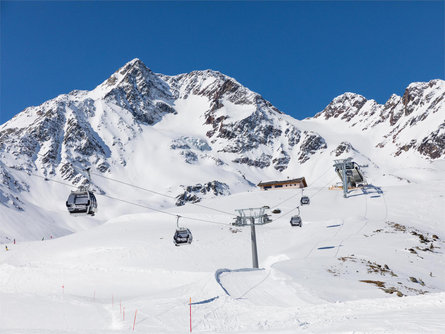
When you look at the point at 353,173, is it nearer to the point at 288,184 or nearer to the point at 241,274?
the point at 288,184

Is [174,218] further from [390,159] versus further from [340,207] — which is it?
[390,159]

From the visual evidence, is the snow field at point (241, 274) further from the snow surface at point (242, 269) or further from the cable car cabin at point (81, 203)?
the cable car cabin at point (81, 203)

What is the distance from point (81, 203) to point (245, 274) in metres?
11.7

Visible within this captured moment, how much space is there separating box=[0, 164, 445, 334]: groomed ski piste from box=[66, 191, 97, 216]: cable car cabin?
456 centimetres

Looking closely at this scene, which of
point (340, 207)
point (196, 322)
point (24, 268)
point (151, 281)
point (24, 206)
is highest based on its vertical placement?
point (24, 206)

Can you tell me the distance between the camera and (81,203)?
18891 millimetres

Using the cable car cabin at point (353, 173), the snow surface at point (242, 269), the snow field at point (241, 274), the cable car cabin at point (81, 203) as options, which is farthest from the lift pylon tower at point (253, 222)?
the cable car cabin at point (353, 173)

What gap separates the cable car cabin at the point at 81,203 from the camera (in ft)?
61.7

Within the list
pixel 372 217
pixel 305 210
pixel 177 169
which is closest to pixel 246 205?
pixel 305 210

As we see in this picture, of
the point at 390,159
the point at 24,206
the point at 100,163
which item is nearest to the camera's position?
the point at 24,206

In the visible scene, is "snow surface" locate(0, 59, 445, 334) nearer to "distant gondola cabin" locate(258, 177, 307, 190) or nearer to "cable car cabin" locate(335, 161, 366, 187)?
"cable car cabin" locate(335, 161, 366, 187)

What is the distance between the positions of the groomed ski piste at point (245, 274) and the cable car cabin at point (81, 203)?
15.0 ft

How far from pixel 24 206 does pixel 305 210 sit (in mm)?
89922

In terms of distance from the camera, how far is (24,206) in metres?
112
